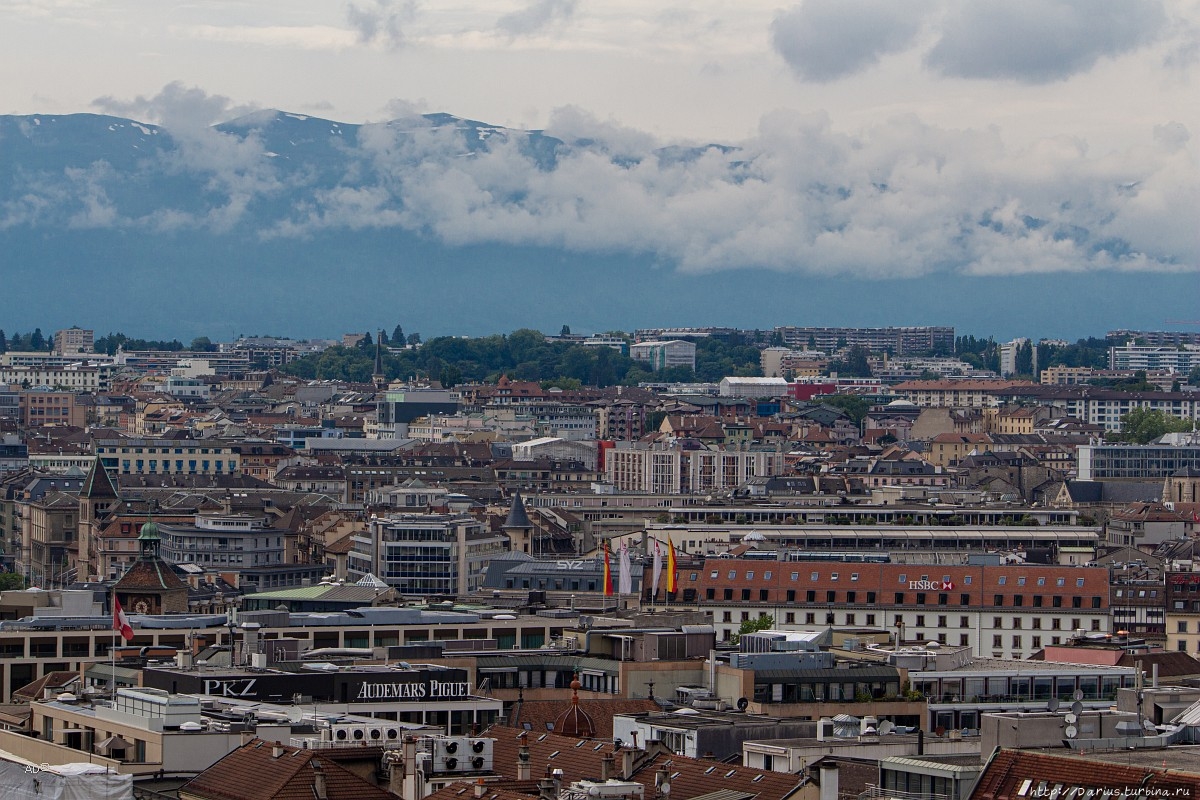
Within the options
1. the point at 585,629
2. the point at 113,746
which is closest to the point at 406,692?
the point at 113,746

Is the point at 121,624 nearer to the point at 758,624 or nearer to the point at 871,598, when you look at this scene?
the point at 758,624

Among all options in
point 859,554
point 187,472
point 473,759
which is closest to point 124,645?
point 473,759

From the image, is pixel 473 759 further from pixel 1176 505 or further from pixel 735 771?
pixel 1176 505

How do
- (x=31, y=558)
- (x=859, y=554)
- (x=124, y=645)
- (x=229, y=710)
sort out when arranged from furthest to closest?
1. (x=31, y=558)
2. (x=859, y=554)
3. (x=124, y=645)
4. (x=229, y=710)

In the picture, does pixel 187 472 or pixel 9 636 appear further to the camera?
pixel 187 472

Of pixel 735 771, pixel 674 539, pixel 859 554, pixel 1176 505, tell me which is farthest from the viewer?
A: pixel 1176 505

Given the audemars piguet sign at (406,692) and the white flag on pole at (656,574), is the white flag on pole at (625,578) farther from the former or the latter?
the audemars piguet sign at (406,692)
